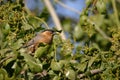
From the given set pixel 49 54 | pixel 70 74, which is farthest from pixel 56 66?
pixel 49 54

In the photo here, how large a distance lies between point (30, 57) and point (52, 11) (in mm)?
2389

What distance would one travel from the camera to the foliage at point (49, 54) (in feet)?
8.44

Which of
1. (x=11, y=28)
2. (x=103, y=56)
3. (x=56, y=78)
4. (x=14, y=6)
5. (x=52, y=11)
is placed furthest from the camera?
(x=52, y=11)

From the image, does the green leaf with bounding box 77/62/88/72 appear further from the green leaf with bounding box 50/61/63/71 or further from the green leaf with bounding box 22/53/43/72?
the green leaf with bounding box 22/53/43/72

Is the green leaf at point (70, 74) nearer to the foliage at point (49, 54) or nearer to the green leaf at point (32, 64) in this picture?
the foliage at point (49, 54)

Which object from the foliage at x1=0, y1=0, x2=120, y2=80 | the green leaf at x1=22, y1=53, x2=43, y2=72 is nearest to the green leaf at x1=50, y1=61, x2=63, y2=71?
the foliage at x1=0, y1=0, x2=120, y2=80

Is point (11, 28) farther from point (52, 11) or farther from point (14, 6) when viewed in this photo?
point (52, 11)

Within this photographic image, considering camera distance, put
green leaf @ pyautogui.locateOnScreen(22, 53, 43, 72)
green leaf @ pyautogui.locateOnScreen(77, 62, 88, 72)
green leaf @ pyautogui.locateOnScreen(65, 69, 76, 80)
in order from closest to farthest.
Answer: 1. green leaf @ pyautogui.locateOnScreen(22, 53, 43, 72)
2. green leaf @ pyautogui.locateOnScreen(65, 69, 76, 80)
3. green leaf @ pyautogui.locateOnScreen(77, 62, 88, 72)

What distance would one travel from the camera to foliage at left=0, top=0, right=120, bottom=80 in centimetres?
257

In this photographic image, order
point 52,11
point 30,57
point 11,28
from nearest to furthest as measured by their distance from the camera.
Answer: point 30,57, point 11,28, point 52,11

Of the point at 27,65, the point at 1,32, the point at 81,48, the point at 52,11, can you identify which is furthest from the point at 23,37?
the point at 52,11

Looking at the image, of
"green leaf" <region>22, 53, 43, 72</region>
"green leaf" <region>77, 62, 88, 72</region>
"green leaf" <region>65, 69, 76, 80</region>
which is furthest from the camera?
"green leaf" <region>77, 62, 88, 72</region>

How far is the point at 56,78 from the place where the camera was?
8.84ft

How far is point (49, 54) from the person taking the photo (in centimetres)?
Result: 287
